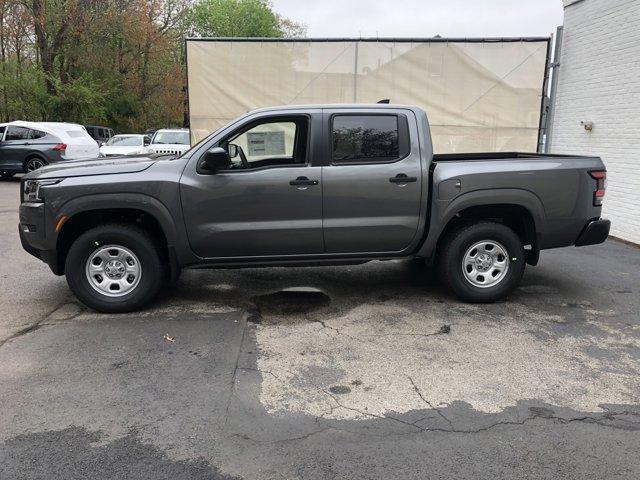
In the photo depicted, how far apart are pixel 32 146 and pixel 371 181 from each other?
1514cm

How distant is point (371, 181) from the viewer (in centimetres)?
514

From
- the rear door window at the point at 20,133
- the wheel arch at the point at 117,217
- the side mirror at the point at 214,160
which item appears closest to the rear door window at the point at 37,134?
the rear door window at the point at 20,133

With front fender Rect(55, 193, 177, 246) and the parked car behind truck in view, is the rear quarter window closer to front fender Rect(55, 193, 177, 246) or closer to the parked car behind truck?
the parked car behind truck

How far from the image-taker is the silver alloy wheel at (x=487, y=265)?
543 centimetres

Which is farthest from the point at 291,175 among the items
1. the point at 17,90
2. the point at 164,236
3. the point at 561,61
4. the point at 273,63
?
the point at 17,90

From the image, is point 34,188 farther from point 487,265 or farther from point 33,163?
point 33,163

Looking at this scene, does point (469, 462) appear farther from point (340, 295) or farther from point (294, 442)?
point (340, 295)

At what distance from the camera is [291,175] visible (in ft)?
16.6

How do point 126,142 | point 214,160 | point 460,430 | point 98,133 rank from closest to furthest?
point 460,430
point 214,160
point 126,142
point 98,133

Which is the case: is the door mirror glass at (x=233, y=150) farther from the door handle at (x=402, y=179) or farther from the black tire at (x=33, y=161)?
the black tire at (x=33, y=161)

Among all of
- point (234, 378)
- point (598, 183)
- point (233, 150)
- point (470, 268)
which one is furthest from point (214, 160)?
point (598, 183)

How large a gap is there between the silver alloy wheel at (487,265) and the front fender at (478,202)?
452 millimetres

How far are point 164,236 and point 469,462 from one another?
3.47 metres

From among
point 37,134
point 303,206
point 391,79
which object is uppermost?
point 391,79
